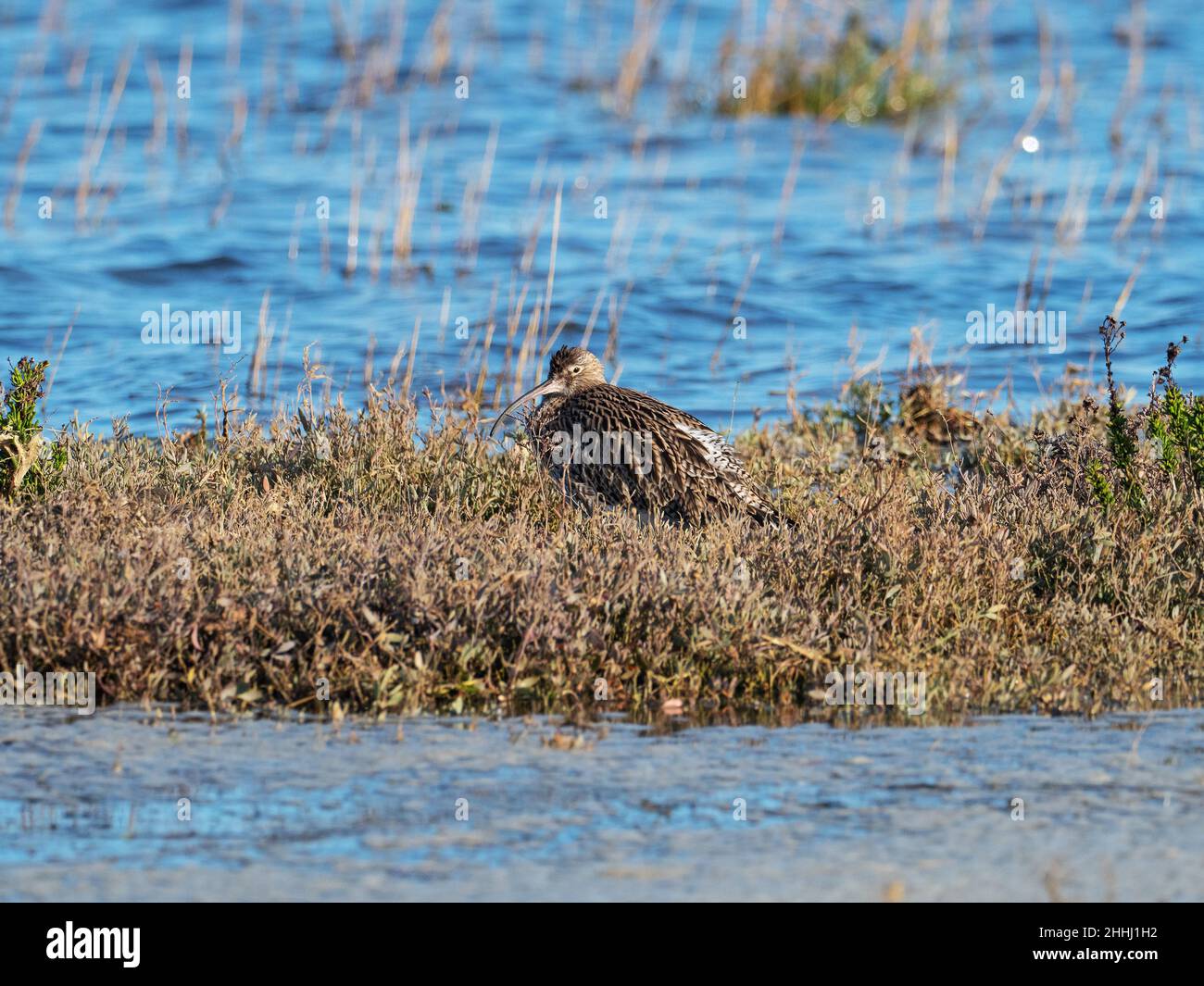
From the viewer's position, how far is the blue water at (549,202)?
42.0 ft

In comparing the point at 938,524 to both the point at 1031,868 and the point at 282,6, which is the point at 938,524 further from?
the point at 282,6

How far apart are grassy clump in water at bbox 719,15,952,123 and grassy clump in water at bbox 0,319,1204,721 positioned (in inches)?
499

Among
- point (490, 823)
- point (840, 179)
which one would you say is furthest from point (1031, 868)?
point (840, 179)

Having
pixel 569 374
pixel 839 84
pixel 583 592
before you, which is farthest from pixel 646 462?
pixel 839 84

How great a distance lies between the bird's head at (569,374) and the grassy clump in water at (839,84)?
37.8 ft

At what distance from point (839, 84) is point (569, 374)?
39.1ft

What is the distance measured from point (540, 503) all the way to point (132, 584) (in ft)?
7.92

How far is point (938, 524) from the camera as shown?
712cm

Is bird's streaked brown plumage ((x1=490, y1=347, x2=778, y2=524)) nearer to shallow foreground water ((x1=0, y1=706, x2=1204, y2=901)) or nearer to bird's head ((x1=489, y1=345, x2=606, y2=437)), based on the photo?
bird's head ((x1=489, y1=345, x2=606, y2=437))

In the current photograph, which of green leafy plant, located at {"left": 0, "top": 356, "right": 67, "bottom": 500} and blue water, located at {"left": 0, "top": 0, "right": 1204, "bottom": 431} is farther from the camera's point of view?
blue water, located at {"left": 0, "top": 0, "right": 1204, "bottom": 431}

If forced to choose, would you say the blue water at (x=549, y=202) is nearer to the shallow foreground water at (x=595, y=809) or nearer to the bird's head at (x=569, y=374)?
the bird's head at (x=569, y=374)

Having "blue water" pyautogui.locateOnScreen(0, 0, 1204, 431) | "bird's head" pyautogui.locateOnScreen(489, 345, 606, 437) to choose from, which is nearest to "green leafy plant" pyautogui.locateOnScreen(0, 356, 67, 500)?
"blue water" pyautogui.locateOnScreen(0, 0, 1204, 431)

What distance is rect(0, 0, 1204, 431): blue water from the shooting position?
1280 centimetres
